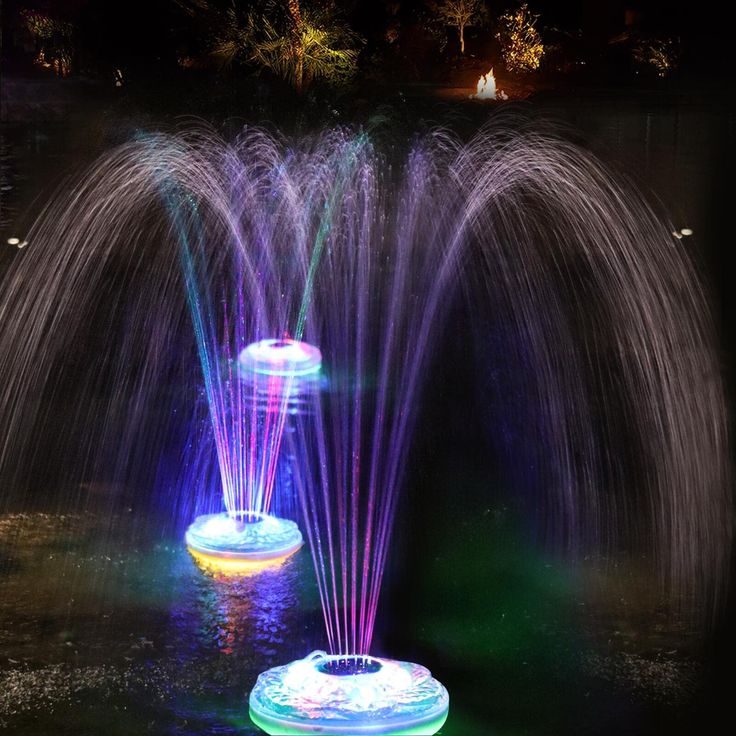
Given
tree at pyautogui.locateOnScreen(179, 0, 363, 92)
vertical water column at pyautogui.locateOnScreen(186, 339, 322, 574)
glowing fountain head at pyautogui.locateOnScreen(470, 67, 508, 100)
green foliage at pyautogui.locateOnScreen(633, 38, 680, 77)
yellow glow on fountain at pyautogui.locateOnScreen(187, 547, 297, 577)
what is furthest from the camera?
glowing fountain head at pyautogui.locateOnScreen(470, 67, 508, 100)

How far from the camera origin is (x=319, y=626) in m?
7.33

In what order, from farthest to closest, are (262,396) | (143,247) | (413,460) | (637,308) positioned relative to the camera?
(143,247)
(637,308)
(262,396)
(413,460)

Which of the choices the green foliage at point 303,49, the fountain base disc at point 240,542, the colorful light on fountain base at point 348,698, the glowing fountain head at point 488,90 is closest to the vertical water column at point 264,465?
the fountain base disc at point 240,542

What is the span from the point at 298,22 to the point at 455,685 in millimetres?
18319

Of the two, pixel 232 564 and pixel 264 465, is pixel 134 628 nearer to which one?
pixel 232 564

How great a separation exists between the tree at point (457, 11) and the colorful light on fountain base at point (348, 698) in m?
19.8

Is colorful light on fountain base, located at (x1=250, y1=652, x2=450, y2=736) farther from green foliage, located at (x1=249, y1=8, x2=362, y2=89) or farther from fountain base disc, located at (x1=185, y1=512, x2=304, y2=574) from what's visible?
green foliage, located at (x1=249, y1=8, x2=362, y2=89)

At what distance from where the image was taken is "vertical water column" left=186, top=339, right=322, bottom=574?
8.68 m

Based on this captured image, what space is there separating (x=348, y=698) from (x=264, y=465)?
512 centimetres

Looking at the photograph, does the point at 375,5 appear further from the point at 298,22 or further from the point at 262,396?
the point at 262,396

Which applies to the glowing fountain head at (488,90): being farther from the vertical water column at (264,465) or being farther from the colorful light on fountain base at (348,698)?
the colorful light on fountain base at (348,698)

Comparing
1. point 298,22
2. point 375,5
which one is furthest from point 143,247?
point 375,5

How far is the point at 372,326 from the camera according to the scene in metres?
18.0

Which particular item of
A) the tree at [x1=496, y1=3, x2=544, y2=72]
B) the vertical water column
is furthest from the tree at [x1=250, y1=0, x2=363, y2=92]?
the vertical water column
